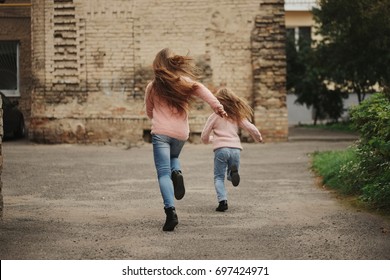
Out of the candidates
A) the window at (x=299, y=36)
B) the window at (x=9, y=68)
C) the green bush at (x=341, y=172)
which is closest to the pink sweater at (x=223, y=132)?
the green bush at (x=341, y=172)

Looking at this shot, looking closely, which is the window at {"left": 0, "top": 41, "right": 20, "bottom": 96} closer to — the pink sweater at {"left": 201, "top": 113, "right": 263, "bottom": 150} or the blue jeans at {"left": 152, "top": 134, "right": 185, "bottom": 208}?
the pink sweater at {"left": 201, "top": 113, "right": 263, "bottom": 150}

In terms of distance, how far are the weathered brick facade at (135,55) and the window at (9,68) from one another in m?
5.45

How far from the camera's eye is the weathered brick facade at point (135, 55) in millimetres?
17219

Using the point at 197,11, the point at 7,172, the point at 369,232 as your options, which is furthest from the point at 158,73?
the point at 197,11

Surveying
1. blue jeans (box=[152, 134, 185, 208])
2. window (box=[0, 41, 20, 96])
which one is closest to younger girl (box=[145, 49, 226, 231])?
blue jeans (box=[152, 134, 185, 208])

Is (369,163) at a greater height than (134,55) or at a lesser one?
lesser

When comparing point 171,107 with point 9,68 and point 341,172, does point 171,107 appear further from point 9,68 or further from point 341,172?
point 9,68

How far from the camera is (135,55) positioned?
56.7 ft

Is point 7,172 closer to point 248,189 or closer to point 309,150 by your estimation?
point 248,189

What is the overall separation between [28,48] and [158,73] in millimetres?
17215

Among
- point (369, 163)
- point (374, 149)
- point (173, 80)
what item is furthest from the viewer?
point (369, 163)

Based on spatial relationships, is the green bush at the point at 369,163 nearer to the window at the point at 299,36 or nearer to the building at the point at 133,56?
the building at the point at 133,56

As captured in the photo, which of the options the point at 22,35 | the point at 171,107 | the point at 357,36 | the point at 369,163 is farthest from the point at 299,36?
the point at 171,107

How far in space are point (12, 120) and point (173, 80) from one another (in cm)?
1434
